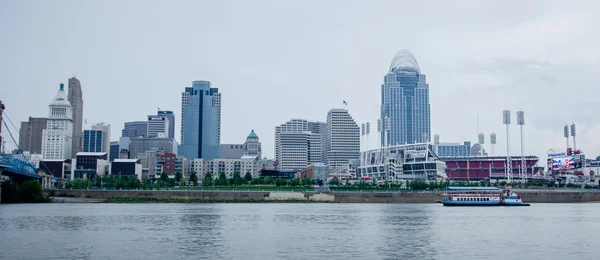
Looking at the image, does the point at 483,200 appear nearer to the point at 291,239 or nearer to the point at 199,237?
the point at 291,239

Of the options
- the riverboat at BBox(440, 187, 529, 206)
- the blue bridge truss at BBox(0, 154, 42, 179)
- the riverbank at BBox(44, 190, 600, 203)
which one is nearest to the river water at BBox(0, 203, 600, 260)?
the blue bridge truss at BBox(0, 154, 42, 179)

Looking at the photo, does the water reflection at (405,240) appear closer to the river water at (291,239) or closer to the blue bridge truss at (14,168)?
the river water at (291,239)

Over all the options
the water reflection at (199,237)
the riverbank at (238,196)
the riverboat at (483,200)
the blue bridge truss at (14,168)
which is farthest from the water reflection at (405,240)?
the riverbank at (238,196)

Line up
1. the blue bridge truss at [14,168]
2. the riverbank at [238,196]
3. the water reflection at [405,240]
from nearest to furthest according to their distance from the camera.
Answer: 1. the water reflection at [405,240]
2. the blue bridge truss at [14,168]
3. the riverbank at [238,196]

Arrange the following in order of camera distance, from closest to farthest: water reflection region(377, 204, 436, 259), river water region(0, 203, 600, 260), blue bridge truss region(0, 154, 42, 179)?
river water region(0, 203, 600, 260) < water reflection region(377, 204, 436, 259) < blue bridge truss region(0, 154, 42, 179)

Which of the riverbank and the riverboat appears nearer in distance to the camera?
the riverboat

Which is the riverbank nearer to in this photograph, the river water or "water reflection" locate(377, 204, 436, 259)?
the river water

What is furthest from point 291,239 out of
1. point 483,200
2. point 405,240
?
point 483,200

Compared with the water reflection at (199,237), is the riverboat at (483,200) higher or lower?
higher

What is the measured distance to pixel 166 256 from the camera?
51750 mm

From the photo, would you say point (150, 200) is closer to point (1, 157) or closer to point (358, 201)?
point (1, 157)

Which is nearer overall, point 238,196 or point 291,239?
point 291,239

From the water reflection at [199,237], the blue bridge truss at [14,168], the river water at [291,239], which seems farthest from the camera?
the blue bridge truss at [14,168]

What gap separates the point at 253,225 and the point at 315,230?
10727 millimetres
